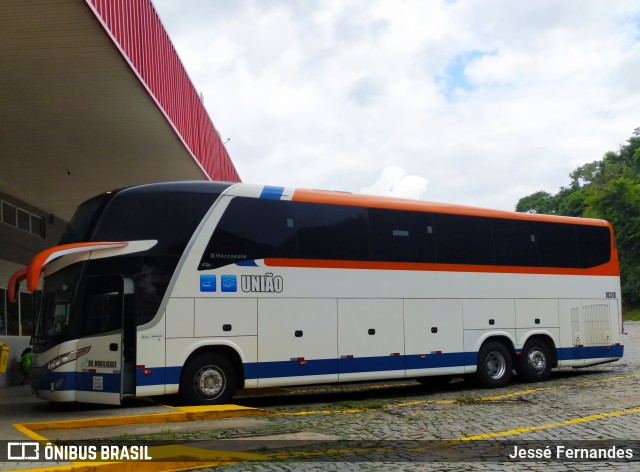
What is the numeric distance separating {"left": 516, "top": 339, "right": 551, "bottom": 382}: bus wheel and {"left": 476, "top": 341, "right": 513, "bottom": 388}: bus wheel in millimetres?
415

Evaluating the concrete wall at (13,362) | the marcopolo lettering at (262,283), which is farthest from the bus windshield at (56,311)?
the concrete wall at (13,362)

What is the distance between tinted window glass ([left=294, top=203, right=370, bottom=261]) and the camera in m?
13.1

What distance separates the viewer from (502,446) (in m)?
8.40

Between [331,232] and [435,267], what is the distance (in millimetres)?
2723

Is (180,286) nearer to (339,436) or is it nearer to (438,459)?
(339,436)

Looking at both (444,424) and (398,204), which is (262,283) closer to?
(398,204)

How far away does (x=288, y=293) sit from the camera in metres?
12.9

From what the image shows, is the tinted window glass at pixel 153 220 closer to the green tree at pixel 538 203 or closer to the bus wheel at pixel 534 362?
the bus wheel at pixel 534 362

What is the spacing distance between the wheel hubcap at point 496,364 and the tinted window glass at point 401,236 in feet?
9.51

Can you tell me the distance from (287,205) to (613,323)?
385 inches

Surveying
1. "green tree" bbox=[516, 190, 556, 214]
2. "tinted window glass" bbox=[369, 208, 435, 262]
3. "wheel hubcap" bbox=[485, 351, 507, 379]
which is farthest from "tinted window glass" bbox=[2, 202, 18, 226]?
"green tree" bbox=[516, 190, 556, 214]

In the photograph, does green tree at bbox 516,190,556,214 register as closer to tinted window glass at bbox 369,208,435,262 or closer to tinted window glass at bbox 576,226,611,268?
tinted window glass at bbox 576,226,611,268

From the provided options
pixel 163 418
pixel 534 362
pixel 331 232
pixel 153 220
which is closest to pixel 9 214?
pixel 153 220

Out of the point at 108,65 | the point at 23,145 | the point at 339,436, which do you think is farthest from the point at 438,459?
the point at 23,145
